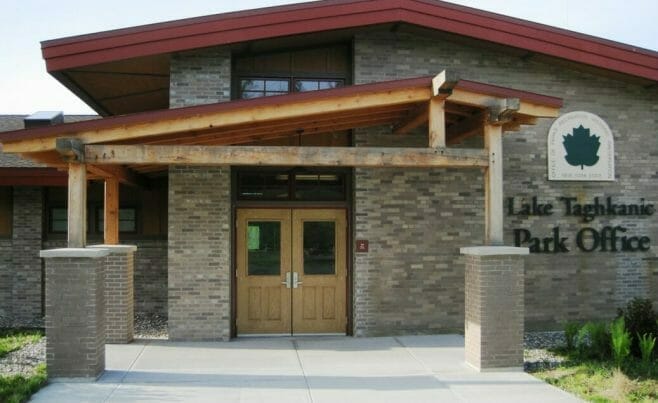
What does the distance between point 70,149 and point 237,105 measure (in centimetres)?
211

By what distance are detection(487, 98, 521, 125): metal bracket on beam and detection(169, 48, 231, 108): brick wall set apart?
440cm

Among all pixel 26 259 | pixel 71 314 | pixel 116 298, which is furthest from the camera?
pixel 26 259

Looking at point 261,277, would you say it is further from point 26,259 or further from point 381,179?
point 26,259

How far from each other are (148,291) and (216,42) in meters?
5.88

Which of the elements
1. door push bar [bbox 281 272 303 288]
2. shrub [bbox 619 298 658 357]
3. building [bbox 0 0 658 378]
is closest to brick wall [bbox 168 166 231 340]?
building [bbox 0 0 658 378]

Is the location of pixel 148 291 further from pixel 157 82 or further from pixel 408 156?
pixel 408 156

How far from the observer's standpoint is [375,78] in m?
11.4

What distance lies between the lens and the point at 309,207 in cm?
1131

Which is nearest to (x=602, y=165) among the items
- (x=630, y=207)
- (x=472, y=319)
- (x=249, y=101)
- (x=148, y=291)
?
(x=630, y=207)

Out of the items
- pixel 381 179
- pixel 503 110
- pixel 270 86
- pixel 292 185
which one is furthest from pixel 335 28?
pixel 503 110

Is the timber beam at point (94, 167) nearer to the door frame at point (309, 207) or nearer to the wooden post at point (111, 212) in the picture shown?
the wooden post at point (111, 212)

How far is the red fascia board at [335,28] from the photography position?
1049 centimetres

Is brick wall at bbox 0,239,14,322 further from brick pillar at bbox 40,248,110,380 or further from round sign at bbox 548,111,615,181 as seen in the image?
round sign at bbox 548,111,615,181

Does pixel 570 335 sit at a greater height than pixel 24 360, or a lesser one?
greater
